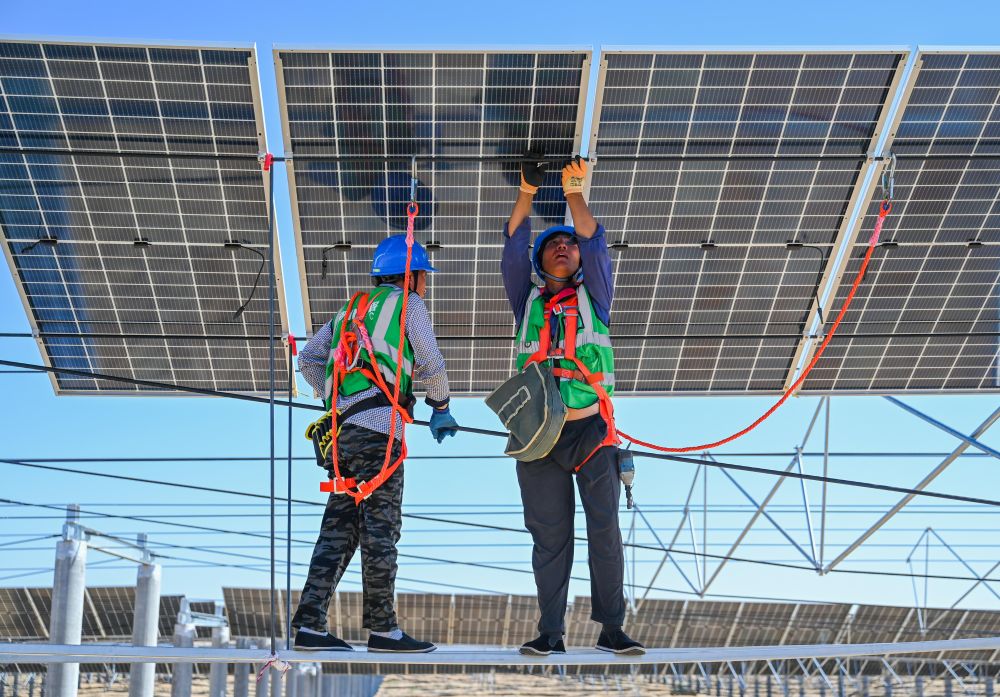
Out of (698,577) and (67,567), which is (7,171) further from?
(698,577)

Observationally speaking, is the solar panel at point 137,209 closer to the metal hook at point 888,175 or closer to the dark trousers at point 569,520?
the dark trousers at point 569,520

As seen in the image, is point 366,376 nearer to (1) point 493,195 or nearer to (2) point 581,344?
(2) point 581,344

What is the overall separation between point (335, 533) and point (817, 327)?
19.5ft

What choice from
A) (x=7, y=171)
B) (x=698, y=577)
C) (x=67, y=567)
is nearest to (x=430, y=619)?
(x=698, y=577)

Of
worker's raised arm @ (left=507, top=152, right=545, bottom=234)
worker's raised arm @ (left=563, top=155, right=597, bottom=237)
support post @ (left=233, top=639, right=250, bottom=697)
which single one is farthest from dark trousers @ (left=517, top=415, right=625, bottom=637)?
support post @ (left=233, top=639, right=250, bottom=697)

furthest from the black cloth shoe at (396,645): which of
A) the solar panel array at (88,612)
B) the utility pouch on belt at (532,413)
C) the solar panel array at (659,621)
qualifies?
the solar panel array at (88,612)

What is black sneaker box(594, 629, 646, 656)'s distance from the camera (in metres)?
5.71

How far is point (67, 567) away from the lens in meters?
14.7

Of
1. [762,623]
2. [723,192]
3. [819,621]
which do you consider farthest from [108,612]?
[723,192]

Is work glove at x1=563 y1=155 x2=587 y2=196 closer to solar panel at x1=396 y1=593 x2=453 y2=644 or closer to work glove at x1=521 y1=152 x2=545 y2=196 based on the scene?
work glove at x1=521 y1=152 x2=545 y2=196

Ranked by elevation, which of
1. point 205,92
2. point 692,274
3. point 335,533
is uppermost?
point 205,92

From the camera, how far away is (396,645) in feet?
19.1

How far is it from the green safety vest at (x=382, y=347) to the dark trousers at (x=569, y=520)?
0.83 meters

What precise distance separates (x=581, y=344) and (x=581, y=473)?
2.15 ft
